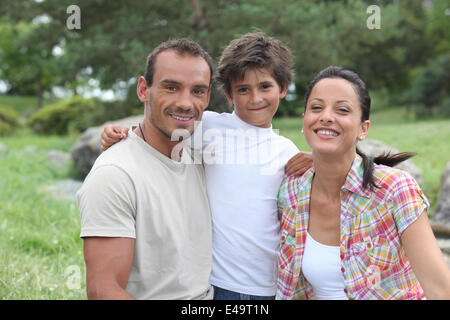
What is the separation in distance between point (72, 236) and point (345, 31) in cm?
826

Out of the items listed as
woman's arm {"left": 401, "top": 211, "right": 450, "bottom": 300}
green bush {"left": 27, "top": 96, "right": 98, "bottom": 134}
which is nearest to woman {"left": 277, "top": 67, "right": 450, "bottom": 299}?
woman's arm {"left": 401, "top": 211, "right": 450, "bottom": 300}

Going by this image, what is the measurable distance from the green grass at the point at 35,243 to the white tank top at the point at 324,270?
2236 mm

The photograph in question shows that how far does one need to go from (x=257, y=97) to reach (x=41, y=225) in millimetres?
3670

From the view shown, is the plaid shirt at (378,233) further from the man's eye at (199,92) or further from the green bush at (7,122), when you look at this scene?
the green bush at (7,122)

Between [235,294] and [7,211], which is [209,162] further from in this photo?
[7,211]

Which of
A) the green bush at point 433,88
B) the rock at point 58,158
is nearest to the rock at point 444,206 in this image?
the rock at point 58,158

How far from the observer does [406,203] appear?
194 cm

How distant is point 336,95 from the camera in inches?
83.7
